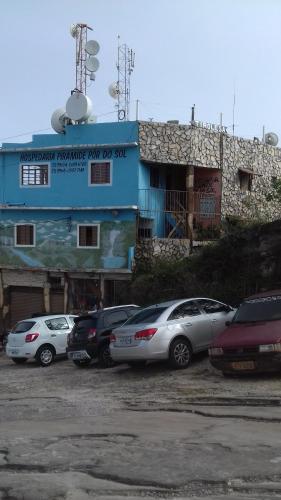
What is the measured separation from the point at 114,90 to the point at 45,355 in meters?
18.2

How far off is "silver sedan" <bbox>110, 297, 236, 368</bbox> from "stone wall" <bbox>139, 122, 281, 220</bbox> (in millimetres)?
13648

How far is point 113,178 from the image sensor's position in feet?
92.7

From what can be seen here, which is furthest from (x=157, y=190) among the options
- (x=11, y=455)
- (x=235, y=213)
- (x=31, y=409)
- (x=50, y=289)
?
(x=11, y=455)

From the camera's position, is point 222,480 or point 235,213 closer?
point 222,480

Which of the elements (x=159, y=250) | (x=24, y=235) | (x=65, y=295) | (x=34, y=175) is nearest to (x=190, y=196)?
(x=159, y=250)

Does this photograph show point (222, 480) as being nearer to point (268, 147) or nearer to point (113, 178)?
point (113, 178)

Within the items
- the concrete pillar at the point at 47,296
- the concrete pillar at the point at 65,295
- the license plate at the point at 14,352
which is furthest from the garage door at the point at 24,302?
the license plate at the point at 14,352

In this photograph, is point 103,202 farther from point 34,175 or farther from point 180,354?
point 180,354

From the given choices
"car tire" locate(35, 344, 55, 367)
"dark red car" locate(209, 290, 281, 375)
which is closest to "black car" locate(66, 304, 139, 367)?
"car tire" locate(35, 344, 55, 367)

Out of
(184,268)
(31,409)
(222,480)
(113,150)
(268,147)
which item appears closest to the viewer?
(222,480)

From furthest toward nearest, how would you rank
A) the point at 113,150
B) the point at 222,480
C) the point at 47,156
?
the point at 47,156, the point at 113,150, the point at 222,480

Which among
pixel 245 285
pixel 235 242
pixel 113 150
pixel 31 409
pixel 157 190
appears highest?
pixel 113 150

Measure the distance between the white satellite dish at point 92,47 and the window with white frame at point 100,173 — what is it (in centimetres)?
666

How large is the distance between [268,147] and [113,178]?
9222mm
